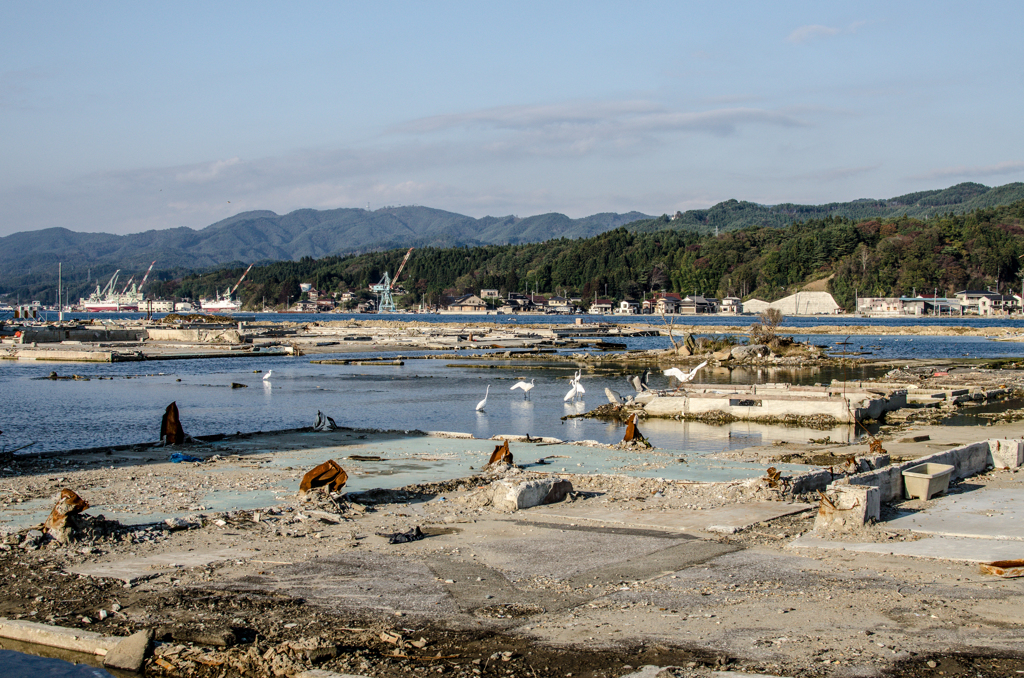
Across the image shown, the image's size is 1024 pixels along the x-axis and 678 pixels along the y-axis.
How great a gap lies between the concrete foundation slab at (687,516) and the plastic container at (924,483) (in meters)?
1.78

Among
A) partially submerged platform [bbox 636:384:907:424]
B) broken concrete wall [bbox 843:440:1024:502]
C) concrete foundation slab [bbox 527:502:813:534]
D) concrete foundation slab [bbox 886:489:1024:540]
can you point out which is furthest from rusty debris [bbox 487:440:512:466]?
partially submerged platform [bbox 636:384:907:424]

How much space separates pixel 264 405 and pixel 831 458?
1979 centimetres

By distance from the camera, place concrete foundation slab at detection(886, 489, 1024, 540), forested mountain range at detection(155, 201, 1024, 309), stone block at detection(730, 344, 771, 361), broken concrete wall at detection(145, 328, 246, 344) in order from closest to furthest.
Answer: concrete foundation slab at detection(886, 489, 1024, 540), stone block at detection(730, 344, 771, 361), broken concrete wall at detection(145, 328, 246, 344), forested mountain range at detection(155, 201, 1024, 309)

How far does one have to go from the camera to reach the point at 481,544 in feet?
29.5

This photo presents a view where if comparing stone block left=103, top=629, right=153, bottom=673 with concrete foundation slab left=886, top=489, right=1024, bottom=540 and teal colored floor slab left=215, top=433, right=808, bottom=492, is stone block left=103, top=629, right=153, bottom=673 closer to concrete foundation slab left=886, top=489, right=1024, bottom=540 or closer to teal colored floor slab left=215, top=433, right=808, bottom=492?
teal colored floor slab left=215, top=433, right=808, bottom=492

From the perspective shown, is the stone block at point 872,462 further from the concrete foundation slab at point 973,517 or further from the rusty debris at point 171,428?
the rusty debris at point 171,428

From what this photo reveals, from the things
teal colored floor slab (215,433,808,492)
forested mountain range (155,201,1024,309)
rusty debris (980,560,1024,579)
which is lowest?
teal colored floor slab (215,433,808,492)

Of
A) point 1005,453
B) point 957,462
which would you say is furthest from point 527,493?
point 1005,453

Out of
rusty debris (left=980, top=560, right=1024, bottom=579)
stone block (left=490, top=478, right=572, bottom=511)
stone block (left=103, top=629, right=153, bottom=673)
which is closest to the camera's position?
stone block (left=103, top=629, right=153, bottom=673)

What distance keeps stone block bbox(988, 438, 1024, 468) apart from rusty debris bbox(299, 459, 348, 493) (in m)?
10.5

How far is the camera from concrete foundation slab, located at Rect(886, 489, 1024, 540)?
935 cm

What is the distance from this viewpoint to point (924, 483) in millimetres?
11383

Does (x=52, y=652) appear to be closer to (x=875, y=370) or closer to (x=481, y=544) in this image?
(x=481, y=544)

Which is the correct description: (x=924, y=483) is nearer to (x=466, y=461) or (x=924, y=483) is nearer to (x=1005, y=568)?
(x=1005, y=568)
